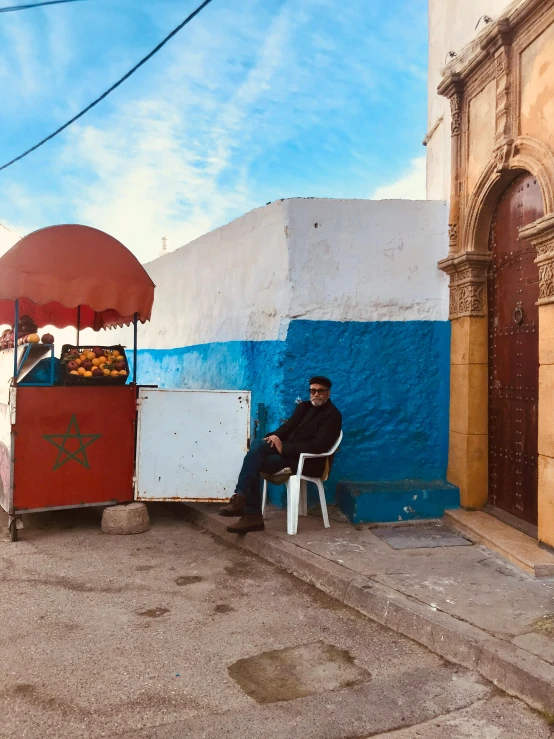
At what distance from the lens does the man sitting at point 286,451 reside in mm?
5082

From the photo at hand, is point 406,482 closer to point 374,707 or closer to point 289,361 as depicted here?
point 289,361

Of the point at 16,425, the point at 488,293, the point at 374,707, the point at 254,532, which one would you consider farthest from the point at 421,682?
the point at 16,425

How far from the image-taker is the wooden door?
4.82 meters

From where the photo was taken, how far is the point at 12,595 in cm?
399

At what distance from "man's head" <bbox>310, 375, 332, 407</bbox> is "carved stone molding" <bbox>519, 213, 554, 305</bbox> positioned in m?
1.81

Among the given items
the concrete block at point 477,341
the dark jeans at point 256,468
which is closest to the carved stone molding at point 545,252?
the concrete block at point 477,341

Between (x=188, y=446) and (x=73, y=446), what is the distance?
1030 mm

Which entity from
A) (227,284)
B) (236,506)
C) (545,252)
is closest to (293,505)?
(236,506)

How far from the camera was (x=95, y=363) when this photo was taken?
5.79 m

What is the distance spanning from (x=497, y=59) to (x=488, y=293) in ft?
6.27

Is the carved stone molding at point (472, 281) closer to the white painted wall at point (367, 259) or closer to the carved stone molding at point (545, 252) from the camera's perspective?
the white painted wall at point (367, 259)

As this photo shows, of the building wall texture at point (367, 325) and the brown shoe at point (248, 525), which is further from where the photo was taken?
the building wall texture at point (367, 325)

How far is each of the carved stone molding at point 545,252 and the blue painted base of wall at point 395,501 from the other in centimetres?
199

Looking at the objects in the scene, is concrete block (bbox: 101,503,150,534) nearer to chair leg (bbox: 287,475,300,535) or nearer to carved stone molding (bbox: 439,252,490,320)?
chair leg (bbox: 287,475,300,535)
